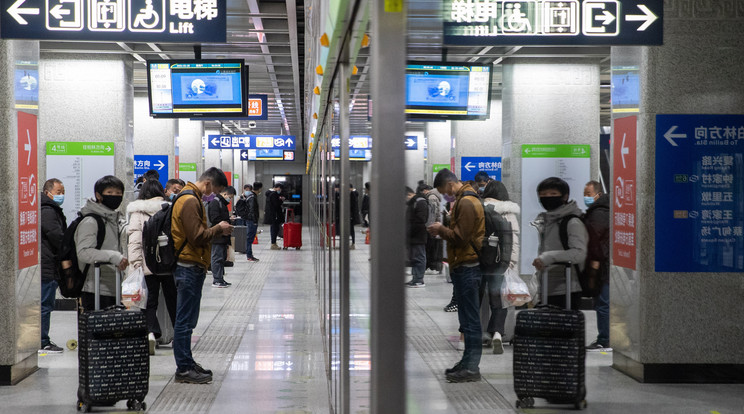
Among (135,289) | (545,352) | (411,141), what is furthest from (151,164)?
(411,141)

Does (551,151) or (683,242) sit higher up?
(551,151)

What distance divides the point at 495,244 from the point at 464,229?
80 mm

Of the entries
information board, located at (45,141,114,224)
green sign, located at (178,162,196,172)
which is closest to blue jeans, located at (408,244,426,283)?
information board, located at (45,141,114,224)

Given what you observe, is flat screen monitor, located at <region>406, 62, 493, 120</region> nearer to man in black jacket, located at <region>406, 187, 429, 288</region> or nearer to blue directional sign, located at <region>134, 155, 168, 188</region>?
man in black jacket, located at <region>406, 187, 429, 288</region>

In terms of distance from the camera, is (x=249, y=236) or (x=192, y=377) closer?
(x=192, y=377)

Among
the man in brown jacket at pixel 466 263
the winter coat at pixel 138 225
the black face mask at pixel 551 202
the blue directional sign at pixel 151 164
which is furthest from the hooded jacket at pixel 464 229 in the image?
the blue directional sign at pixel 151 164

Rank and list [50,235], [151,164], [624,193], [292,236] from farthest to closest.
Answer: [292,236]
[151,164]
[50,235]
[624,193]

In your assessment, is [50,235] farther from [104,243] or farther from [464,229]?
[464,229]

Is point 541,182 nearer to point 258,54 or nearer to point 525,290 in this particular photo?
point 525,290

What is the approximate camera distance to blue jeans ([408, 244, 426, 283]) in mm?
1383

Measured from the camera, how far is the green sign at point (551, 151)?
1.16 metres

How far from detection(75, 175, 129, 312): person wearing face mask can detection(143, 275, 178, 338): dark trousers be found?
1.03 m

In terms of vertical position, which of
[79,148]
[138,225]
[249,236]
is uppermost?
[79,148]

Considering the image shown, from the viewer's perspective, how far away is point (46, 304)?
7.21 metres
